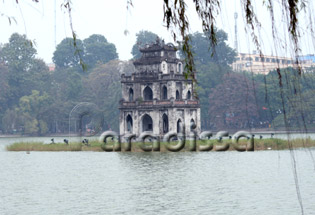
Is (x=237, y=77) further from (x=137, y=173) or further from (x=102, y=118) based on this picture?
(x=137, y=173)

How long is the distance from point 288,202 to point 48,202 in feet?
36.8

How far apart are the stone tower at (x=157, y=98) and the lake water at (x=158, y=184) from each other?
894cm

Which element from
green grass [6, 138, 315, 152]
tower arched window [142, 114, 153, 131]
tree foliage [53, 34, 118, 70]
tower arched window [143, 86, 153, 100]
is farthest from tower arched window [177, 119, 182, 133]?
tree foliage [53, 34, 118, 70]

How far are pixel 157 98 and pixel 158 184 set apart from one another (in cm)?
3174

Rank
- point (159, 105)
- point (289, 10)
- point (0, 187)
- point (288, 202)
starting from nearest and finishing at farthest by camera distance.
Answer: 1. point (289, 10)
2. point (288, 202)
3. point (0, 187)
4. point (159, 105)

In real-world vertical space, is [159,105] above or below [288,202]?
above

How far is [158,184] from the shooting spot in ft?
121

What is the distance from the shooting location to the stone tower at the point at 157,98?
67.1 metres

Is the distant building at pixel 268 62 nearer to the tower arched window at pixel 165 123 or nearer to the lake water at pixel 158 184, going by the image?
the lake water at pixel 158 184

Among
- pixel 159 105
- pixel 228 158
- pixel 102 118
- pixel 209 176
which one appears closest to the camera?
pixel 209 176

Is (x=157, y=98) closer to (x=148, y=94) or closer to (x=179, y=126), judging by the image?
(x=148, y=94)

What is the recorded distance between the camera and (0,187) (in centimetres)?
3794

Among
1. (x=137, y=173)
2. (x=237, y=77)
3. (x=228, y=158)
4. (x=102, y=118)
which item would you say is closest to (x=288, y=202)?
(x=137, y=173)

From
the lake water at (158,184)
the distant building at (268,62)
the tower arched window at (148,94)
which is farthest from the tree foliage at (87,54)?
the lake water at (158,184)
